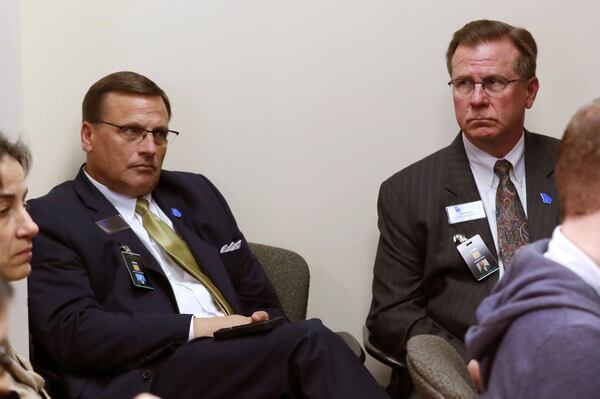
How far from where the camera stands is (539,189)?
3.46 m

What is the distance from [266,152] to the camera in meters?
3.95

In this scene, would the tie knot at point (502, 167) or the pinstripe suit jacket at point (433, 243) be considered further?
the tie knot at point (502, 167)

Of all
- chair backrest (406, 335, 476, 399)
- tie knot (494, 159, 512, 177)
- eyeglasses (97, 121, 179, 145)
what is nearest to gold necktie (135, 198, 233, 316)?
eyeglasses (97, 121, 179, 145)

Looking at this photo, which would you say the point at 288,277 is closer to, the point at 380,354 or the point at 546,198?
the point at 380,354

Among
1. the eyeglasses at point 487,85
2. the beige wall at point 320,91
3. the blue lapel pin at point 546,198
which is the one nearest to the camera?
the blue lapel pin at point 546,198

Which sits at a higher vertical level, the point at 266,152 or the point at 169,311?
the point at 266,152

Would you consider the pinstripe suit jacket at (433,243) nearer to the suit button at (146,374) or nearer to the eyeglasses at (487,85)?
the eyeglasses at (487,85)

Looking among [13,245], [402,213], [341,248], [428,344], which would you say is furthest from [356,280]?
[13,245]

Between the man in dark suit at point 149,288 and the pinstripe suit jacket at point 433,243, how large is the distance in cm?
44

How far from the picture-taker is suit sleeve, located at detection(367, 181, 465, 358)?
334 cm

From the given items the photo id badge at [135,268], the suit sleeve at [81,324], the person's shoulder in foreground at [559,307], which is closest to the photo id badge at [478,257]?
the suit sleeve at [81,324]

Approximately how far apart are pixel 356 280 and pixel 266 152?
69cm

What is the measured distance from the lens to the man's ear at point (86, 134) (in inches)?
138

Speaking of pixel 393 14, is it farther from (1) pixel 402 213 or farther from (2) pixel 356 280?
(2) pixel 356 280
